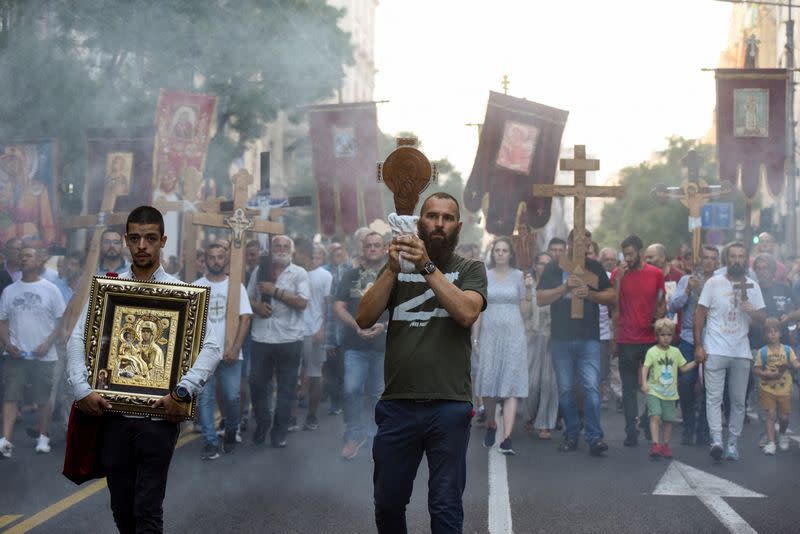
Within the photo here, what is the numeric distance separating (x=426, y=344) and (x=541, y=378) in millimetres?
6763

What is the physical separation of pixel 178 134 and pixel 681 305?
20.1 ft

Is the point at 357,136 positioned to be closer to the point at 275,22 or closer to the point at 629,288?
the point at 275,22

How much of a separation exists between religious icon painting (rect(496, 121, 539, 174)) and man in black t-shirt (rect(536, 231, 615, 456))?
5.70 metres

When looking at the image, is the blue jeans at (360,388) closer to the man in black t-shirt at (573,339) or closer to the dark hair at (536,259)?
the man in black t-shirt at (573,339)

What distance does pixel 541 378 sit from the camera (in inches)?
448

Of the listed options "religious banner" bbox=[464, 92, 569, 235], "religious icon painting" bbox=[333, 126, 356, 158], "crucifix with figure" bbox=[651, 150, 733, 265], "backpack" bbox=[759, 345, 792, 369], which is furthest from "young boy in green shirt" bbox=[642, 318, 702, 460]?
"religious icon painting" bbox=[333, 126, 356, 158]

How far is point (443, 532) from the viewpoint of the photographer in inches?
182


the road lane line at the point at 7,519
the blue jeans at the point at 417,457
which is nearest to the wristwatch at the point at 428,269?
the blue jeans at the point at 417,457

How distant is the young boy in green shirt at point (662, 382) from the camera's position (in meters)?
9.62

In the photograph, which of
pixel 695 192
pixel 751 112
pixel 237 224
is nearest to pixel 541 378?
pixel 237 224

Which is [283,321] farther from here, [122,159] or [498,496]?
[122,159]

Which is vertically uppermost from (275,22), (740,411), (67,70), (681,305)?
(275,22)

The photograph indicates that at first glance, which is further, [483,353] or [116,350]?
[483,353]

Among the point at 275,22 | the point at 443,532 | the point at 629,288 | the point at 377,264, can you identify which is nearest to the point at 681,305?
the point at 629,288
